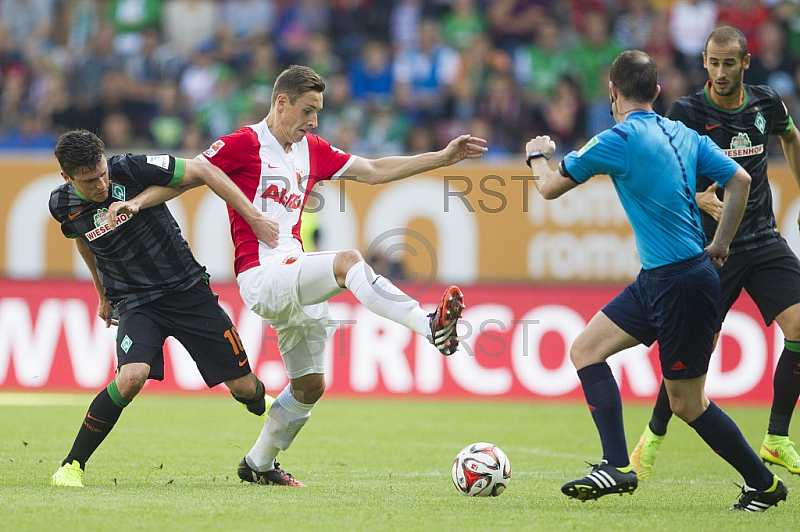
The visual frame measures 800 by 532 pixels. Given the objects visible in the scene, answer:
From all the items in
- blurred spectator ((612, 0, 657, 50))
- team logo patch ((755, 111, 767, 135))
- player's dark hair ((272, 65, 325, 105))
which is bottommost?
team logo patch ((755, 111, 767, 135))

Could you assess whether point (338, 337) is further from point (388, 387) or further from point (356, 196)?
point (356, 196)

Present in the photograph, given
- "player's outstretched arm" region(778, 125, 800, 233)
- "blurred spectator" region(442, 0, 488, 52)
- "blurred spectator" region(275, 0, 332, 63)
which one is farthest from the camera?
"blurred spectator" region(275, 0, 332, 63)

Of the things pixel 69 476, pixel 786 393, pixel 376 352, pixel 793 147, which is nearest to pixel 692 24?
pixel 376 352

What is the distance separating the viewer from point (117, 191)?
6629 mm

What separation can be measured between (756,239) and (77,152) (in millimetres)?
4513

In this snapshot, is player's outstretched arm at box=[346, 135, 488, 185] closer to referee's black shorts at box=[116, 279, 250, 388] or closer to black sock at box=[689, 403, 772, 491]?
referee's black shorts at box=[116, 279, 250, 388]

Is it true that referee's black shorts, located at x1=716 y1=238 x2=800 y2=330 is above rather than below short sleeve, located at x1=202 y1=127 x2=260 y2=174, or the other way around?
below

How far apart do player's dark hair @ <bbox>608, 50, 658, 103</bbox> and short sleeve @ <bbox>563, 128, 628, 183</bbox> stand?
0.25 meters

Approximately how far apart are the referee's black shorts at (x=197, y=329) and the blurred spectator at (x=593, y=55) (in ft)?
33.6

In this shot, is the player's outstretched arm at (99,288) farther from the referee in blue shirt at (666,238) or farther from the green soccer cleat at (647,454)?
the green soccer cleat at (647,454)

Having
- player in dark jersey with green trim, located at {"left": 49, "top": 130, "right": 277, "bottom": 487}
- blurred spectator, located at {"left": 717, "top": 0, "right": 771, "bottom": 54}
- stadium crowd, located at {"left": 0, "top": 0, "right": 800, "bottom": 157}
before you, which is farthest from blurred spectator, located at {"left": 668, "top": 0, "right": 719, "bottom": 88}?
player in dark jersey with green trim, located at {"left": 49, "top": 130, "right": 277, "bottom": 487}

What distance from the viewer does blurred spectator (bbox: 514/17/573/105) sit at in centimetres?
1619

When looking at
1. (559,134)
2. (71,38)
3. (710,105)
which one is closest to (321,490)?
(710,105)

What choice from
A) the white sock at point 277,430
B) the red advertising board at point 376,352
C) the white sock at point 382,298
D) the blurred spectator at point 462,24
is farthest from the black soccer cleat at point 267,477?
the blurred spectator at point 462,24
